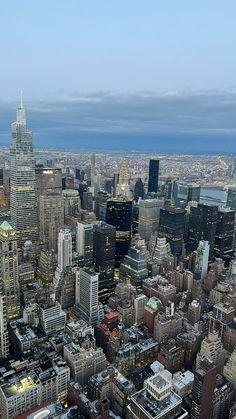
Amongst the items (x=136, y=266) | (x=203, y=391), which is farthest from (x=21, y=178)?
(x=203, y=391)

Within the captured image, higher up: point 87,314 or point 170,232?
point 170,232

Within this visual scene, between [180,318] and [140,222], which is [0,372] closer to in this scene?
[180,318]

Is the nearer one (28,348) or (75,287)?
(28,348)

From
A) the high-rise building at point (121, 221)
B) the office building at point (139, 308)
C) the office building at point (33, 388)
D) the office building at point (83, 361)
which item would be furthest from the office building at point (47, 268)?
the office building at point (33, 388)

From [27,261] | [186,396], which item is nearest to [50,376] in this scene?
[186,396]

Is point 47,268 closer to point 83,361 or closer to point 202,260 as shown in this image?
point 83,361

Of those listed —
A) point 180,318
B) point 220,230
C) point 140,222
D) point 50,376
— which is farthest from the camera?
point 140,222
